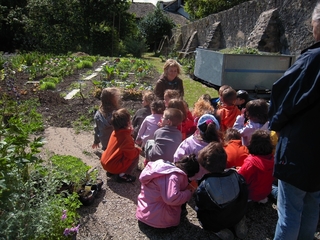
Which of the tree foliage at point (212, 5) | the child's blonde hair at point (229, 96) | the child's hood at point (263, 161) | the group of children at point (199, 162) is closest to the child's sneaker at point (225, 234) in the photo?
the group of children at point (199, 162)

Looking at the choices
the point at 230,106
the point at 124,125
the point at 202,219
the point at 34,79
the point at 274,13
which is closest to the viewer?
the point at 202,219

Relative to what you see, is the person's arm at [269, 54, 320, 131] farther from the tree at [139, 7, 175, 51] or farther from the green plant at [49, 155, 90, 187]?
the tree at [139, 7, 175, 51]

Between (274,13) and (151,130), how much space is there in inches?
379

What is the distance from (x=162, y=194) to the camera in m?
2.87

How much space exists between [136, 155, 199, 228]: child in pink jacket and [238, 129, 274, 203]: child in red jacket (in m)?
0.74

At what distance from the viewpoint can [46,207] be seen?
2.29 meters

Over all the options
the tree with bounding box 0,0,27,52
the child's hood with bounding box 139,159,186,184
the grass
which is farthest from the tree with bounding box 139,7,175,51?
the child's hood with bounding box 139,159,186,184

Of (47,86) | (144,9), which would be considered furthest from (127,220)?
(144,9)

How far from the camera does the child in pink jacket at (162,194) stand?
9.37ft

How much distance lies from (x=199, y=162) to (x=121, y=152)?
3.96ft

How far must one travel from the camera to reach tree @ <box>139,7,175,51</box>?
33.3m

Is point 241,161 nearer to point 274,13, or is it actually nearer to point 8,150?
point 8,150

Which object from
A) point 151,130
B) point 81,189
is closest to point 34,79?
point 151,130

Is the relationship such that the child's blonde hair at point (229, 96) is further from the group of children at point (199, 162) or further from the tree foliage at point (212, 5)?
the tree foliage at point (212, 5)
